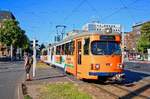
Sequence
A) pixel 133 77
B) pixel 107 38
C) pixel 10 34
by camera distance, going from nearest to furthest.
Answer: pixel 107 38 < pixel 133 77 < pixel 10 34

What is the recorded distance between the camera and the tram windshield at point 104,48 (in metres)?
22.2

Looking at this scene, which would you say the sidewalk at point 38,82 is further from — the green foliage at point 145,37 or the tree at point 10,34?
the green foliage at point 145,37

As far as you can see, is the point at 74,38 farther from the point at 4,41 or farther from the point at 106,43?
the point at 4,41

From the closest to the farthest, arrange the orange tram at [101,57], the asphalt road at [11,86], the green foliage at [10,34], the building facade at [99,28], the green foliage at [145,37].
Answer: the asphalt road at [11,86] < the orange tram at [101,57] < the building facade at [99,28] < the green foliage at [10,34] < the green foliage at [145,37]

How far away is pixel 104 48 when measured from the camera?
22203 mm

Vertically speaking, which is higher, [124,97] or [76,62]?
[76,62]

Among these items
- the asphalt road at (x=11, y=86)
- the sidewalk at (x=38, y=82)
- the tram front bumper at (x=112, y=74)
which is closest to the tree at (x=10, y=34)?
the asphalt road at (x=11, y=86)

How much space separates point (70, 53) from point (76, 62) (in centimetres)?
255

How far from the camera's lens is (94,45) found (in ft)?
73.4

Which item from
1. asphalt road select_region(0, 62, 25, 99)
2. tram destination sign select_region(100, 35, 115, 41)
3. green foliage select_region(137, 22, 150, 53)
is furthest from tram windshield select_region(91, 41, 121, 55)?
green foliage select_region(137, 22, 150, 53)

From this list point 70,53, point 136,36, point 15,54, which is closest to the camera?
point 70,53

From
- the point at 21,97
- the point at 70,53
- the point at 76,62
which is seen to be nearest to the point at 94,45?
the point at 76,62

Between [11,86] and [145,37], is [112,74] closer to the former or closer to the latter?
[11,86]

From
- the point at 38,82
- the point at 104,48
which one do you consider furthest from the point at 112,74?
the point at 38,82
